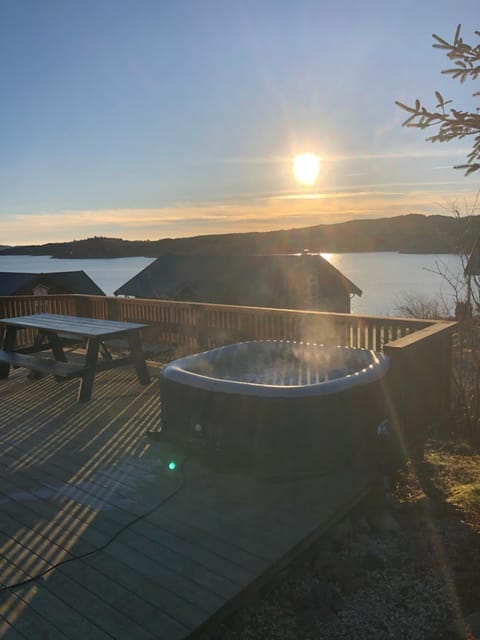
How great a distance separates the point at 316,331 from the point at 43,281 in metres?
24.4

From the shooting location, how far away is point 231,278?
29312 millimetres

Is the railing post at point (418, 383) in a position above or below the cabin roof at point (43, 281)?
below

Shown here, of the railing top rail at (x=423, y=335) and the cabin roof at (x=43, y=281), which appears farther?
the cabin roof at (x=43, y=281)

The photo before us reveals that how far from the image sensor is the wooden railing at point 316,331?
3.99 meters

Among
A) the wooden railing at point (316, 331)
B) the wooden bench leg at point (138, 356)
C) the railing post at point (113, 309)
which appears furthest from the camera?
the railing post at point (113, 309)

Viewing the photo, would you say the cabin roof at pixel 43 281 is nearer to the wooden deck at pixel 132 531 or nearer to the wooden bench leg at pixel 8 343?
the wooden bench leg at pixel 8 343

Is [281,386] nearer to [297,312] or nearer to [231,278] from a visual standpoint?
[297,312]

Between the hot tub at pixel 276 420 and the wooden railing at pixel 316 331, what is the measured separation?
0.43 meters

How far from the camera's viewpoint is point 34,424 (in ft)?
14.6

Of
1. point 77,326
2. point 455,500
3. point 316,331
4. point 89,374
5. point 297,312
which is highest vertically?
point 297,312

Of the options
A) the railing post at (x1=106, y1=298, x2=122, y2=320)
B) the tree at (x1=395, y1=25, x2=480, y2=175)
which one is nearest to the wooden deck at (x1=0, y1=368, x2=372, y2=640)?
the tree at (x1=395, y1=25, x2=480, y2=175)

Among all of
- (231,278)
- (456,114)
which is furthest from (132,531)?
(231,278)

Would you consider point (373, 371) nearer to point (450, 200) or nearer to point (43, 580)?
point (43, 580)

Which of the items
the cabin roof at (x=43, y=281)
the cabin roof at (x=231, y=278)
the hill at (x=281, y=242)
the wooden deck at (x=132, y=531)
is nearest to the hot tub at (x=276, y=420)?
the wooden deck at (x=132, y=531)
